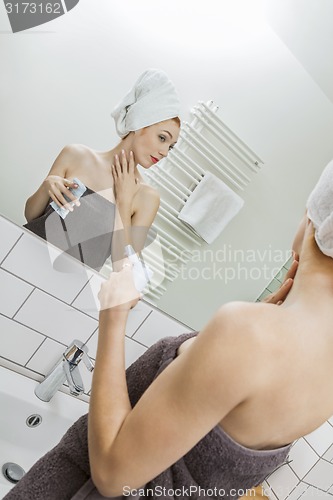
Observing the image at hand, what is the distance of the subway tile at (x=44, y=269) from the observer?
3.92ft

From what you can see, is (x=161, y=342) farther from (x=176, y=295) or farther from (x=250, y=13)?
(x=250, y=13)

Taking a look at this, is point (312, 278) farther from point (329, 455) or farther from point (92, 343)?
point (329, 455)

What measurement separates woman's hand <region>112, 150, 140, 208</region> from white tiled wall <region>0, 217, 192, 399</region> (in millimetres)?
225

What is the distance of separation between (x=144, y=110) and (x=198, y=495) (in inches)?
34.3

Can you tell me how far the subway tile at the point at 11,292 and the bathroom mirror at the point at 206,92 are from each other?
18 centimetres

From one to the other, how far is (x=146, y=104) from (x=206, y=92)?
0.69 feet

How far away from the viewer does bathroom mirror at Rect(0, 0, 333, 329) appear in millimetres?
1140

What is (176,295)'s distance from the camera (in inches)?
56.1

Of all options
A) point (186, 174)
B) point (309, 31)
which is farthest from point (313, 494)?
point (309, 31)

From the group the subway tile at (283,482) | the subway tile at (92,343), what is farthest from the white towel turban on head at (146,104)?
the subway tile at (283,482)

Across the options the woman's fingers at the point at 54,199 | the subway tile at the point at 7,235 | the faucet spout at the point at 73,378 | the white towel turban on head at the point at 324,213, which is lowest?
the faucet spout at the point at 73,378

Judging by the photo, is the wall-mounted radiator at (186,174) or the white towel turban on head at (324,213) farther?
the wall-mounted radiator at (186,174)

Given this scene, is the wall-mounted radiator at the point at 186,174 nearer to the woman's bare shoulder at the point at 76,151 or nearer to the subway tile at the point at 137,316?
the subway tile at the point at 137,316

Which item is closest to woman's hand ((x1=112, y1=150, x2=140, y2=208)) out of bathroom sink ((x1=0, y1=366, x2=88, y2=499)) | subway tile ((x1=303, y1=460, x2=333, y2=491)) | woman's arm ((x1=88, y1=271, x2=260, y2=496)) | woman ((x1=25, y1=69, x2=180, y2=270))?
woman ((x1=25, y1=69, x2=180, y2=270))
